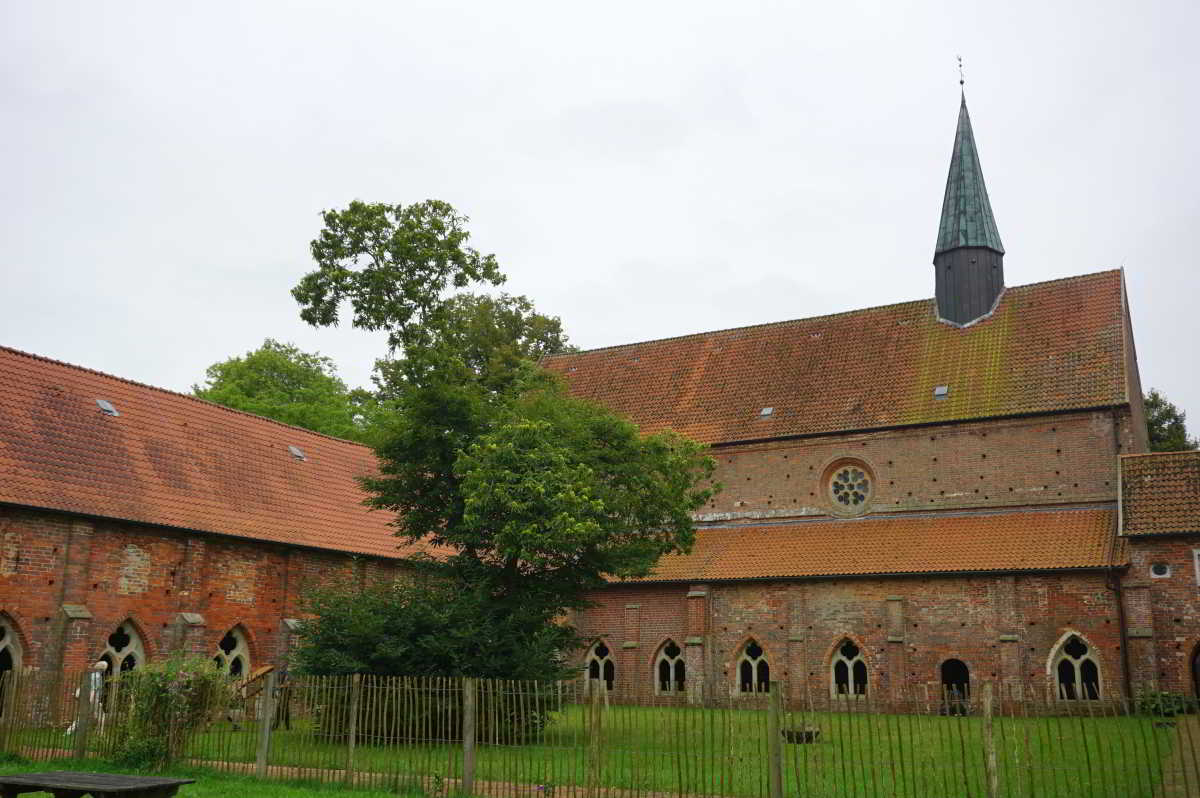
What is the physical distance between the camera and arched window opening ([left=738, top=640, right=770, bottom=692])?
28.4m

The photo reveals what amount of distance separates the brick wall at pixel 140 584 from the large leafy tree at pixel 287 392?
19571 millimetres

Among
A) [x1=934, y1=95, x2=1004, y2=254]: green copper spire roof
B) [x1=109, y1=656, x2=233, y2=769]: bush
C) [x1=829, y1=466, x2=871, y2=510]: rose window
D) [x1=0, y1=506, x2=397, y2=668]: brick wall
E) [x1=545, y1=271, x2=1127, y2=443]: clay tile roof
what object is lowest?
[x1=109, y1=656, x2=233, y2=769]: bush

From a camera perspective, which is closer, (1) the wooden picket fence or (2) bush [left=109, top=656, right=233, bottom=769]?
(1) the wooden picket fence

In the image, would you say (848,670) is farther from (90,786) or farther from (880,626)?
(90,786)

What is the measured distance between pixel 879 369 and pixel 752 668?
32.1 feet

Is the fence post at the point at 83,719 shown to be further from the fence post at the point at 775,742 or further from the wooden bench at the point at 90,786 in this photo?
the fence post at the point at 775,742

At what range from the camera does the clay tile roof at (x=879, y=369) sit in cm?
2886

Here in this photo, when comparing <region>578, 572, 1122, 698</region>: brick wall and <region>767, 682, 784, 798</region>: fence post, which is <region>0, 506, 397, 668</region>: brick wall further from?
<region>767, 682, 784, 798</region>: fence post

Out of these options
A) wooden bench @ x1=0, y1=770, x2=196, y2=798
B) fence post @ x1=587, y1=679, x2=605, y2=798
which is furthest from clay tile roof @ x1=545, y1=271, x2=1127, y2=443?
wooden bench @ x1=0, y1=770, x2=196, y2=798

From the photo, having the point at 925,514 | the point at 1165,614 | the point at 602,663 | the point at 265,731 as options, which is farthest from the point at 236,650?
the point at 1165,614

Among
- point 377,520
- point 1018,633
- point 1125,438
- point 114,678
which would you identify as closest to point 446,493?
point 114,678

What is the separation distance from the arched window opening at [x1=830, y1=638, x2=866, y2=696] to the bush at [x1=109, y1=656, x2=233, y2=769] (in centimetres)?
1674

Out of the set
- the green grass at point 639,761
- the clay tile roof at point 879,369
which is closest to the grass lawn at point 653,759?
the green grass at point 639,761

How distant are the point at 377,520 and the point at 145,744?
51.0 ft
